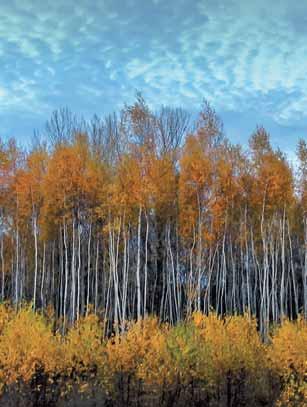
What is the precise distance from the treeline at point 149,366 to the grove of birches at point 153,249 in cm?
3

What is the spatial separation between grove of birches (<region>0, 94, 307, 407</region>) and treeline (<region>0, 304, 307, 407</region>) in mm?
26

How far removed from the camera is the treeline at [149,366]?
9094mm

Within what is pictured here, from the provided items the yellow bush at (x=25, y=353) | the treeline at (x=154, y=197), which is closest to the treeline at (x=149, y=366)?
the yellow bush at (x=25, y=353)

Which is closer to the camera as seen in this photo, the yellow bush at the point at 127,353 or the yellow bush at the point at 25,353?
the yellow bush at the point at 25,353

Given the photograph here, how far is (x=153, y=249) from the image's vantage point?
99.3 ft

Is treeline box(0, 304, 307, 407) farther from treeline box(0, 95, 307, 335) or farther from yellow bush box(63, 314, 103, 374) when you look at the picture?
treeline box(0, 95, 307, 335)

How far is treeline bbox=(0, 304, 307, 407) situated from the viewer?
29.8 ft

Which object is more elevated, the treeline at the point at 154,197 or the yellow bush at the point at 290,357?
the treeline at the point at 154,197

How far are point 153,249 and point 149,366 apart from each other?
20.8m

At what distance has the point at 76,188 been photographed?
83.3 feet

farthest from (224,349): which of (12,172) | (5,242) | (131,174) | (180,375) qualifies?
(5,242)

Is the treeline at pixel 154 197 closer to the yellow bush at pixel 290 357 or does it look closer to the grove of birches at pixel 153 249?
the grove of birches at pixel 153 249

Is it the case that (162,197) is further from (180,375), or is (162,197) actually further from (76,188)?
(180,375)

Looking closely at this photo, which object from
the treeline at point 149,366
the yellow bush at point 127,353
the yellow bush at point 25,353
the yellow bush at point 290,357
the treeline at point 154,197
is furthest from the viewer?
the treeline at point 154,197
